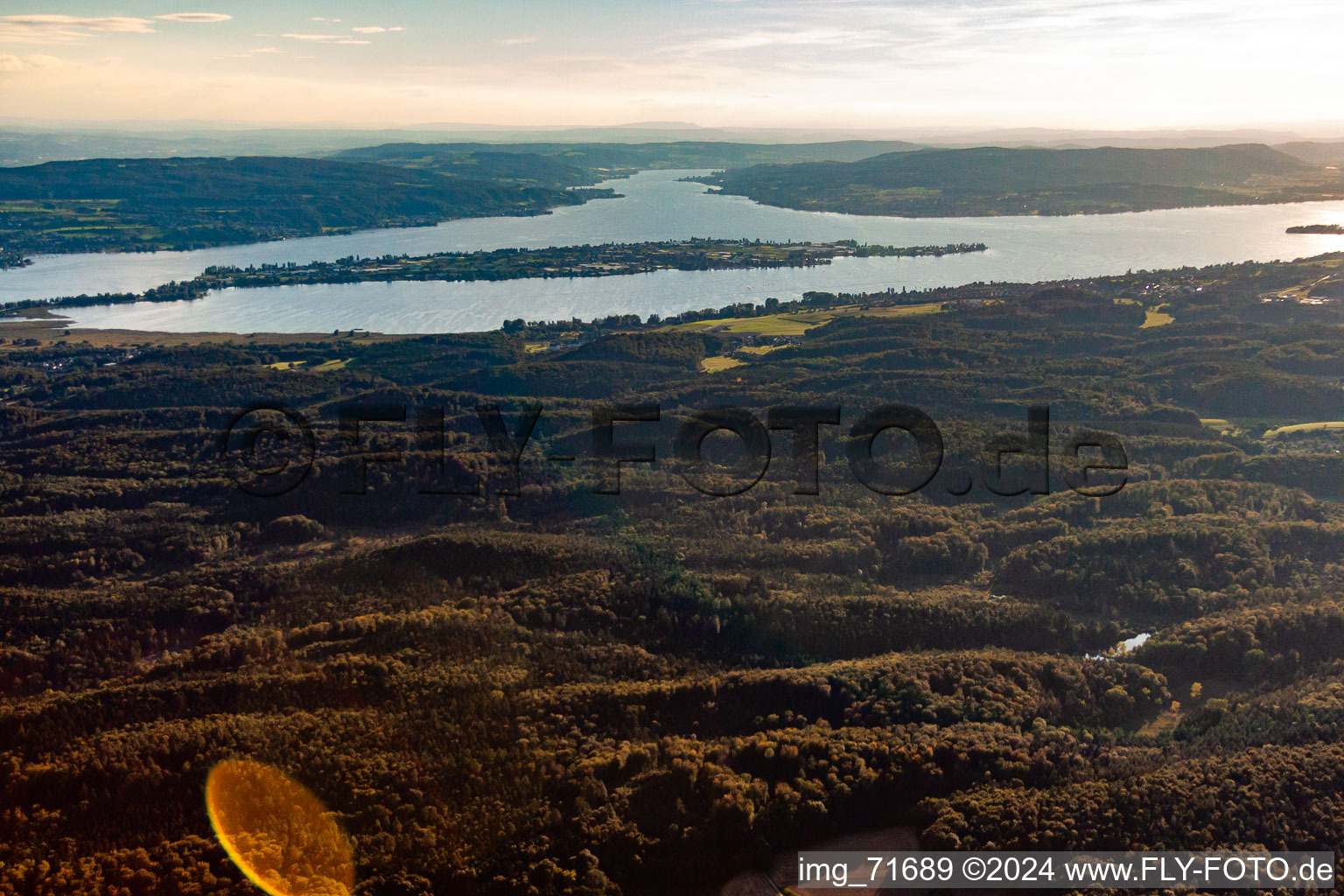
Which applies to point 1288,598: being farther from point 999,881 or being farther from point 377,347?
point 377,347

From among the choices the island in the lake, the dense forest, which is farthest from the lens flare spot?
the island in the lake

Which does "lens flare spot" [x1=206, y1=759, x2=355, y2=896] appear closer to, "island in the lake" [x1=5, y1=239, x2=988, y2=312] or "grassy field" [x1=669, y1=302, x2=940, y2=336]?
"grassy field" [x1=669, y1=302, x2=940, y2=336]

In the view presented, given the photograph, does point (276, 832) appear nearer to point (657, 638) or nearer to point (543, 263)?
point (657, 638)

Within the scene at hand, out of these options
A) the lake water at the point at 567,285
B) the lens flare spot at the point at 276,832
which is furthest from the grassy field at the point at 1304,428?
the lens flare spot at the point at 276,832

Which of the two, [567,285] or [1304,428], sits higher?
[567,285]

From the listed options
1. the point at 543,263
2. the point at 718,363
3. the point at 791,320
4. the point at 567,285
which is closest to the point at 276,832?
the point at 718,363

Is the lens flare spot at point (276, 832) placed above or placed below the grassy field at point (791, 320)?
below

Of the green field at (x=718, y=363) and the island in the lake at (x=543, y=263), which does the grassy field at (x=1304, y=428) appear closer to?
the green field at (x=718, y=363)
